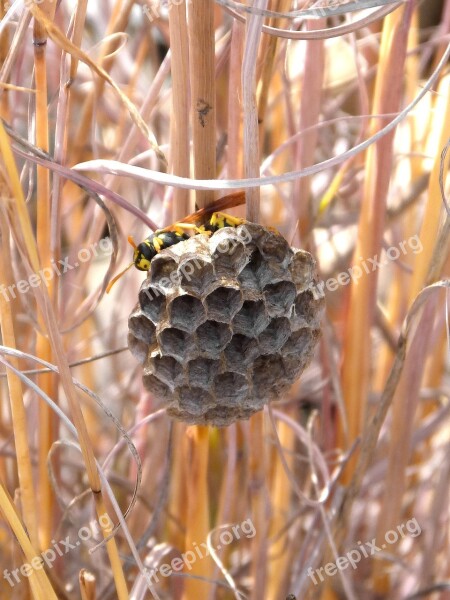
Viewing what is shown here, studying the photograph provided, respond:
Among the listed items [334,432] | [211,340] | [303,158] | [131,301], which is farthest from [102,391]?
[211,340]

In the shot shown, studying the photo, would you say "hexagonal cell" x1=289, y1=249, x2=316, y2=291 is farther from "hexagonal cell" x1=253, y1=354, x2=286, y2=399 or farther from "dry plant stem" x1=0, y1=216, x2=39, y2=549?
"dry plant stem" x1=0, y1=216, x2=39, y2=549

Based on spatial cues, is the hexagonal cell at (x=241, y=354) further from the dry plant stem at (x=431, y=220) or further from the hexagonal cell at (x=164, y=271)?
the dry plant stem at (x=431, y=220)

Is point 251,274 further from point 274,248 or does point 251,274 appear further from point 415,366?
point 415,366

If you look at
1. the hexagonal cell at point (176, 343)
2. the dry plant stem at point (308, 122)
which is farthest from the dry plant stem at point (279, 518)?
the hexagonal cell at point (176, 343)

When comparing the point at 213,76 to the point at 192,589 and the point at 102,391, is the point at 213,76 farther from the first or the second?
the point at 102,391

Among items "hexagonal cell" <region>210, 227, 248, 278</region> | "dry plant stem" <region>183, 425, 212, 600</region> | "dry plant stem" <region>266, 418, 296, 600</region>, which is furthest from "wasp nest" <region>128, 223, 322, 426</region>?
"dry plant stem" <region>266, 418, 296, 600</region>
